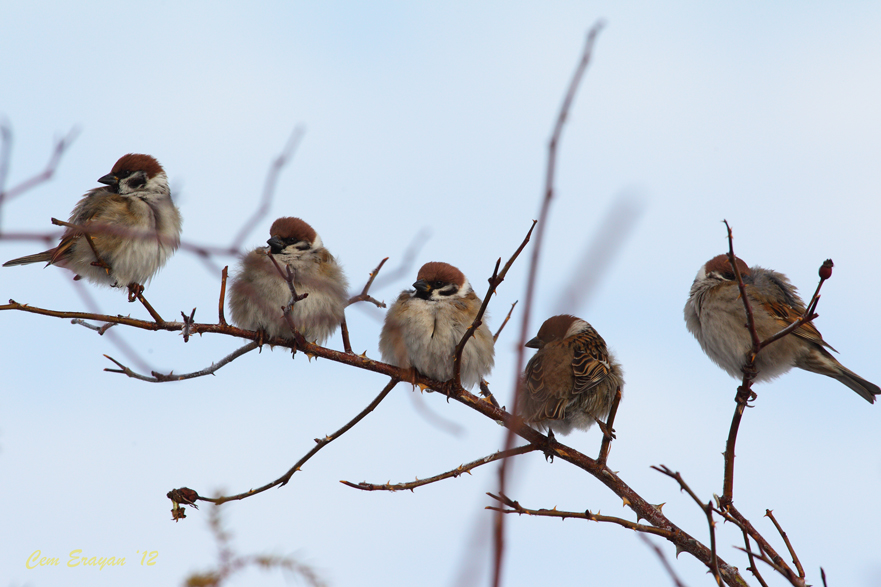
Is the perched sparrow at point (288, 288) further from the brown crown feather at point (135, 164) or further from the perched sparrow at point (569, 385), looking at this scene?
the perched sparrow at point (569, 385)

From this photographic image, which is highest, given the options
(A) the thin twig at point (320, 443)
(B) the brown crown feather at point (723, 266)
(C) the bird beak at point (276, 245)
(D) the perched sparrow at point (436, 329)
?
(B) the brown crown feather at point (723, 266)

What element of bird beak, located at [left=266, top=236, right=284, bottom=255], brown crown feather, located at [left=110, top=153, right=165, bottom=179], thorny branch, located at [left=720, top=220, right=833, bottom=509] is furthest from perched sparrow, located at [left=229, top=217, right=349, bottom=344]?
thorny branch, located at [left=720, top=220, right=833, bottom=509]

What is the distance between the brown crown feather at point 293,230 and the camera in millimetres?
4387

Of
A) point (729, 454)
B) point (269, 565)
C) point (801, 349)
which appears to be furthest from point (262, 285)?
point (801, 349)

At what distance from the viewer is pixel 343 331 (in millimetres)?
3521

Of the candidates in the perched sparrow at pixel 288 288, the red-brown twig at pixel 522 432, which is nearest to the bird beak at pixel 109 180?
the perched sparrow at pixel 288 288

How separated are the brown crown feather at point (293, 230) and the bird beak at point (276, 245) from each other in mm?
40

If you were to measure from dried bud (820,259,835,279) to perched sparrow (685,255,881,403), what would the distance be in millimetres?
2816

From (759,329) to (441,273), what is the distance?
7.11 ft

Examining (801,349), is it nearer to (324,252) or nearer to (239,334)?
(324,252)

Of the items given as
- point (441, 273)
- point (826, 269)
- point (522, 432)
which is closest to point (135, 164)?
point (441, 273)

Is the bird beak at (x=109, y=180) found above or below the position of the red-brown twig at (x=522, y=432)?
above

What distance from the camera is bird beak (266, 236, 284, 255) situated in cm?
433

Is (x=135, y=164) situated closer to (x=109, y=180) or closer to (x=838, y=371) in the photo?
(x=109, y=180)
